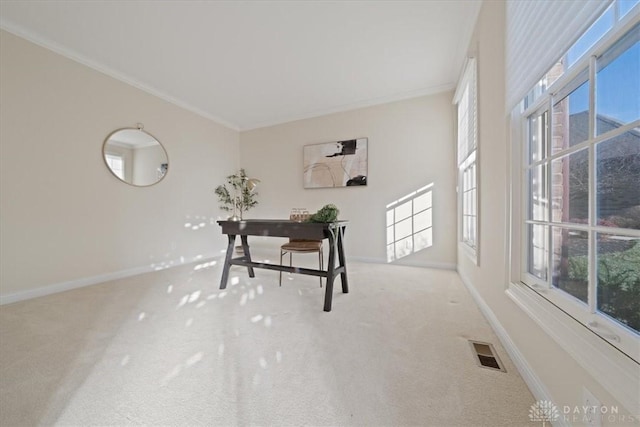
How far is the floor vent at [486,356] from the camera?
4.25 ft

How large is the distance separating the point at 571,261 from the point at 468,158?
6.14 feet

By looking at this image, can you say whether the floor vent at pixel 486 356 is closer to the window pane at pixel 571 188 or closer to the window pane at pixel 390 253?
the window pane at pixel 571 188

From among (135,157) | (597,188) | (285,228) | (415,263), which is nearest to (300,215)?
(285,228)

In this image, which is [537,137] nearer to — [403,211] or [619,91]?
[619,91]

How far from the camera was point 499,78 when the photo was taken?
157cm

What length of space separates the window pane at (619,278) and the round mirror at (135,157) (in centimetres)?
431

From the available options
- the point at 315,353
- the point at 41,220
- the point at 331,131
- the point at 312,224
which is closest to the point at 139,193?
the point at 41,220

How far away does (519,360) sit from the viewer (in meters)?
1.25

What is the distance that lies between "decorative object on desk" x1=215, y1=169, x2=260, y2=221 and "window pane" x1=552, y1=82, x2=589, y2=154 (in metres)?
4.20

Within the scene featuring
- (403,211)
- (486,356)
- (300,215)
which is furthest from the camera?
(403,211)

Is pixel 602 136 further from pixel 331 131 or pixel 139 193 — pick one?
pixel 139 193

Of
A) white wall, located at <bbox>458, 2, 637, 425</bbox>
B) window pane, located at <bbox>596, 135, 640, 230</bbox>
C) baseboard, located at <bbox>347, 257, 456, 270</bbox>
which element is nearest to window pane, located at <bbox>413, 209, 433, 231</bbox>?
baseboard, located at <bbox>347, 257, 456, 270</bbox>

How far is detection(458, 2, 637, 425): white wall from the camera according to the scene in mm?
861

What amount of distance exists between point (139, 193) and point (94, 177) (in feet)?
1.73
